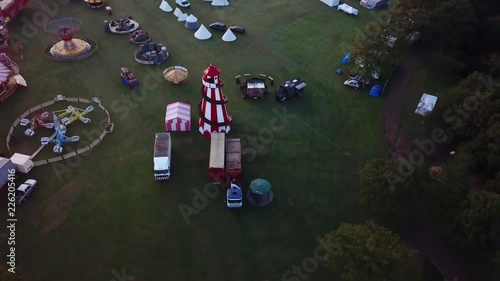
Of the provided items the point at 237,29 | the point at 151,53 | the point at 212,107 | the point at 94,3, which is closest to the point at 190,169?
the point at 212,107

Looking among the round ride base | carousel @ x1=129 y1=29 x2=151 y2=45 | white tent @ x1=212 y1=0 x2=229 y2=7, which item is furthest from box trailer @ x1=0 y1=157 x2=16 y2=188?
white tent @ x1=212 y1=0 x2=229 y2=7

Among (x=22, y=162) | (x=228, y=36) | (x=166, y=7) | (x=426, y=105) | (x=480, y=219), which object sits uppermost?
(x=480, y=219)

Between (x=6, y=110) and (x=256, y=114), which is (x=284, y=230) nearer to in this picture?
(x=256, y=114)

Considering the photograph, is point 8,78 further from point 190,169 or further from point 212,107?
point 190,169

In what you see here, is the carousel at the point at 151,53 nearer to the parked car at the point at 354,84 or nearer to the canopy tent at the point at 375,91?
the parked car at the point at 354,84

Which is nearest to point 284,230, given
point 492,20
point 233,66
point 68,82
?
point 233,66

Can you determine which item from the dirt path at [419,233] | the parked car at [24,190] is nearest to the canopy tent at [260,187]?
the dirt path at [419,233]
